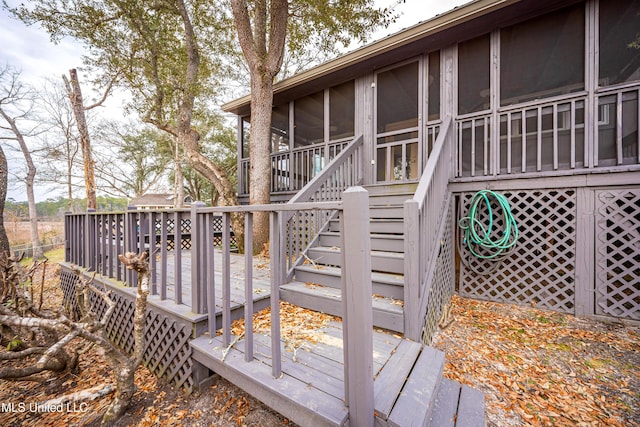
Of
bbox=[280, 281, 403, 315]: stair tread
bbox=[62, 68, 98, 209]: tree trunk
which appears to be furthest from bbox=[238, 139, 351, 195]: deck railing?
bbox=[62, 68, 98, 209]: tree trunk

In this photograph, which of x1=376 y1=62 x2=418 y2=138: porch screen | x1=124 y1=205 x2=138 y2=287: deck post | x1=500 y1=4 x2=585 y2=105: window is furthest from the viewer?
x1=376 y1=62 x2=418 y2=138: porch screen

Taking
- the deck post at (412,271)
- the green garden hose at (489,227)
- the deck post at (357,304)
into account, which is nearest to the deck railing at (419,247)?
the deck post at (412,271)

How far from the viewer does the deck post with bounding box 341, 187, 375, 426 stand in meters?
1.24

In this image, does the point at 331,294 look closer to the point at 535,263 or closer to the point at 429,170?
the point at 429,170

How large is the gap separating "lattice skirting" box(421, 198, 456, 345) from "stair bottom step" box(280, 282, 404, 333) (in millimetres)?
333

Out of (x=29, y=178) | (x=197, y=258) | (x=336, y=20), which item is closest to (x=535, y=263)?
(x=197, y=258)

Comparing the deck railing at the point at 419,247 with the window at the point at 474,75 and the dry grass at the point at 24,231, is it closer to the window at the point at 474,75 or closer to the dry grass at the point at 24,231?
the window at the point at 474,75

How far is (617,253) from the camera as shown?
325 cm

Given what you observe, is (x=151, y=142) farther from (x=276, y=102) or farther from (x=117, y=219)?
(x=117, y=219)

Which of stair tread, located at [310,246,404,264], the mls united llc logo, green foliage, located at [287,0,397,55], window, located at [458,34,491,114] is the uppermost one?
green foliage, located at [287,0,397,55]

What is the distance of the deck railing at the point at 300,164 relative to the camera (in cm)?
567

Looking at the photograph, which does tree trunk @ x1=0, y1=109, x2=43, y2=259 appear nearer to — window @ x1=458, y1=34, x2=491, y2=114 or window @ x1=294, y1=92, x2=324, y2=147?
window @ x1=294, y1=92, x2=324, y2=147

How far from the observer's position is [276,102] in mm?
6840

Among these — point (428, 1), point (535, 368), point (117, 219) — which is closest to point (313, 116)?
point (428, 1)
